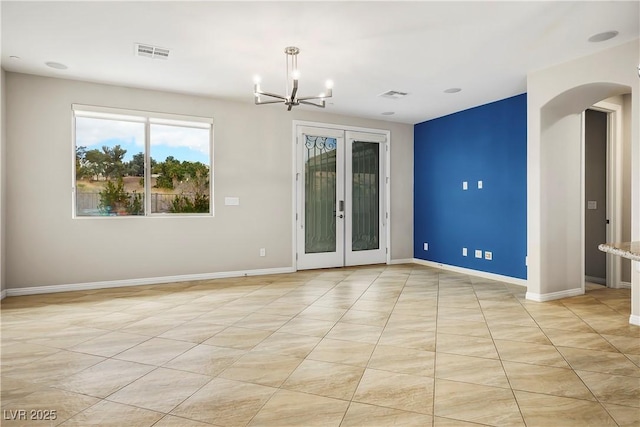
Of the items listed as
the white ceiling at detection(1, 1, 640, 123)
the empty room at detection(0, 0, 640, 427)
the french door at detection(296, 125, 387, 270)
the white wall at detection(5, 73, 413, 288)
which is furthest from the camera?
the french door at detection(296, 125, 387, 270)

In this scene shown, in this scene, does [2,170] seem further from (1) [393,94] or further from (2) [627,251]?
(2) [627,251]

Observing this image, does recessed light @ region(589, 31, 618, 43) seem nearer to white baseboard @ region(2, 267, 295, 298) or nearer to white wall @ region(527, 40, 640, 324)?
white wall @ region(527, 40, 640, 324)

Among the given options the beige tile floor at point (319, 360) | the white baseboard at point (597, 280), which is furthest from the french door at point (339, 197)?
the white baseboard at point (597, 280)

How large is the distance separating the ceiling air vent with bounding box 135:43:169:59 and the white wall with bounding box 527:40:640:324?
4.30 meters

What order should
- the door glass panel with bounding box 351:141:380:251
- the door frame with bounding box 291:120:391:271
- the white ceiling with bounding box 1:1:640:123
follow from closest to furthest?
1. the white ceiling with bounding box 1:1:640:123
2. the door frame with bounding box 291:120:391:271
3. the door glass panel with bounding box 351:141:380:251

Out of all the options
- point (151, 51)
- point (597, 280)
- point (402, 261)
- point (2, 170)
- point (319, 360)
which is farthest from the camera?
point (402, 261)

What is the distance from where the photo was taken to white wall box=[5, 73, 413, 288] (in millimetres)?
4809

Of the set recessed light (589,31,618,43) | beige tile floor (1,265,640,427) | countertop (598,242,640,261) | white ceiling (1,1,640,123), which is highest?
white ceiling (1,1,640,123)

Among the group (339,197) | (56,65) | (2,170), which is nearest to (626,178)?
(339,197)

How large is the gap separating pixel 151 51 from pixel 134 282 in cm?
313

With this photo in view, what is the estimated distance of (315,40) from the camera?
3.79 meters

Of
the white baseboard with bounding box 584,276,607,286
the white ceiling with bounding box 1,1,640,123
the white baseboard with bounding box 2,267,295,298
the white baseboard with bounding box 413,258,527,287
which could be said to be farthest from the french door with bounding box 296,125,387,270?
the white baseboard with bounding box 584,276,607,286

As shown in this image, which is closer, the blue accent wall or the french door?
the blue accent wall

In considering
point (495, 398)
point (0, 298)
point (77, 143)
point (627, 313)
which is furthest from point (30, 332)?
point (627, 313)
